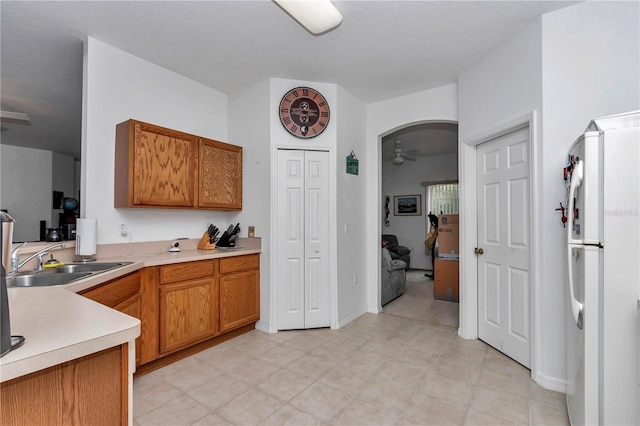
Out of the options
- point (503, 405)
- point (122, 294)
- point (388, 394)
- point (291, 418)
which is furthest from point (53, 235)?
point (503, 405)

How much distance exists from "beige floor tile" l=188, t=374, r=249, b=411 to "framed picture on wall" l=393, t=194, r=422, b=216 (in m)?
6.23

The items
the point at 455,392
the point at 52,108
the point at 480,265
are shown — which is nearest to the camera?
the point at 455,392

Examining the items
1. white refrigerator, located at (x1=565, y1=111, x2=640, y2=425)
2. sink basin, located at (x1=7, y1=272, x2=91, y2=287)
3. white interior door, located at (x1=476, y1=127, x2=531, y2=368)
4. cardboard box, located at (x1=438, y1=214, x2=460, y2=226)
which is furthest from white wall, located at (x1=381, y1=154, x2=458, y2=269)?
sink basin, located at (x1=7, y1=272, x2=91, y2=287)

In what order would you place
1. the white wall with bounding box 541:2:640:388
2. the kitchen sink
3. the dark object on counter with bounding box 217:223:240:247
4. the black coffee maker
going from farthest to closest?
the dark object on counter with bounding box 217:223:240:247, the white wall with bounding box 541:2:640:388, the kitchen sink, the black coffee maker

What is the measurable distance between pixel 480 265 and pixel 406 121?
1902 millimetres

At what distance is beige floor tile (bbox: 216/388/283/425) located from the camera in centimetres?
184

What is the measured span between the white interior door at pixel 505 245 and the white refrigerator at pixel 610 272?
105 centimetres

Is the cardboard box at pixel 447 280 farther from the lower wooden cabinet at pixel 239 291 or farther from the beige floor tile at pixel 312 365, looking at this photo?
the lower wooden cabinet at pixel 239 291

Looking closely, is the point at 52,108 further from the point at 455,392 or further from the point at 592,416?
the point at 592,416

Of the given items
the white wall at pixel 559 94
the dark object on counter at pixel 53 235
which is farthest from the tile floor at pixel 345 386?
the dark object on counter at pixel 53 235

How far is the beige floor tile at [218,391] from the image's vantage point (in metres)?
2.01

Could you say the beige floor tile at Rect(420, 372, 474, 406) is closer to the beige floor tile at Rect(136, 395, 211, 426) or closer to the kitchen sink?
A: the beige floor tile at Rect(136, 395, 211, 426)

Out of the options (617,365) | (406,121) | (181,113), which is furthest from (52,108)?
(617,365)

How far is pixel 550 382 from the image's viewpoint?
2172 mm
